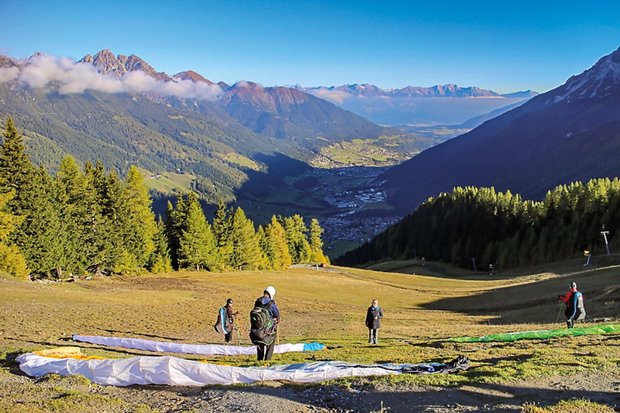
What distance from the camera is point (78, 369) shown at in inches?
590

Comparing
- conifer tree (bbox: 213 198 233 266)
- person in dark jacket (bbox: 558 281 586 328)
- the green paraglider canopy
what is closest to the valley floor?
the green paraglider canopy

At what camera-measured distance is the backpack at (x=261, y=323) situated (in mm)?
16828

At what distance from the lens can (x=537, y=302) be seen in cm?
4509

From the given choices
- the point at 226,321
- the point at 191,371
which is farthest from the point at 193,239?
the point at 191,371

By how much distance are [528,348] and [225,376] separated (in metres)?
13.5

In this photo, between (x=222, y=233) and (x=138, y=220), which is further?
(x=222, y=233)

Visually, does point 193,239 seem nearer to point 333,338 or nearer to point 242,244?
point 242,244

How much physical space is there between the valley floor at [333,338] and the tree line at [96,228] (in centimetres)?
705

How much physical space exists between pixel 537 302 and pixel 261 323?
37.7m

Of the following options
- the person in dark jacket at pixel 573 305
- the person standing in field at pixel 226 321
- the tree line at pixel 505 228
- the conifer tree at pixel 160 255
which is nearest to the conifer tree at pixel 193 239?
the conifer tree at pixel 160 255

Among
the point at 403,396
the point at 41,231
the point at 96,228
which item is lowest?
the point at 403,396

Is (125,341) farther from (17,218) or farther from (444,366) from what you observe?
(17,218)

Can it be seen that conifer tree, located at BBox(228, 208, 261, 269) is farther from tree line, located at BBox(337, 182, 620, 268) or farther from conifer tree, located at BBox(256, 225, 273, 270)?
tree line, located at BBox(337, 182, 620, 268)

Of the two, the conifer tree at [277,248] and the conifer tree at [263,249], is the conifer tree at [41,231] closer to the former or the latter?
the conifer tree at [263,249]
